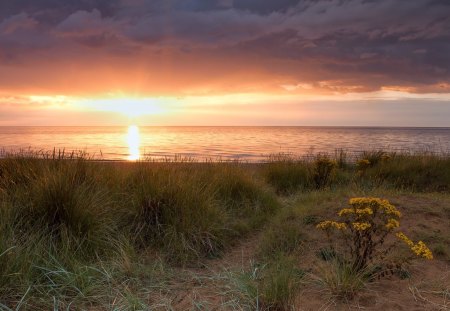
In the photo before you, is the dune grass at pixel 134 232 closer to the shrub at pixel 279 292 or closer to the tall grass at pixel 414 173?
the shrub at pixel 279 292

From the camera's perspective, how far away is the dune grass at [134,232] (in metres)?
3.71

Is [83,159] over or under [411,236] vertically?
over

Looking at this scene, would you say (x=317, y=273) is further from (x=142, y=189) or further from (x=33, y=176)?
(x=33, y=176)

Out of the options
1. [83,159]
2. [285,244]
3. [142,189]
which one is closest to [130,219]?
[142,189]

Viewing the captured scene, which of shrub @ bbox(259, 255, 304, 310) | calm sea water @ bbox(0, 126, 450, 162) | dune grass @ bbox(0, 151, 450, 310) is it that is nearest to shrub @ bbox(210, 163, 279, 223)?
dune grass @ bbox(0, 151, 450, 310)

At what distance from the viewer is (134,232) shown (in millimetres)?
5516

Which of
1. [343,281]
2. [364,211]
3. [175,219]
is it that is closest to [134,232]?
[175,219]

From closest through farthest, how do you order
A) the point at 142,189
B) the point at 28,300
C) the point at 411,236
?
the point at 28,300 < the point at 411,236 < the point at 142,189

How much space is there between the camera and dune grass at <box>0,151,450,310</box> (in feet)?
12.2

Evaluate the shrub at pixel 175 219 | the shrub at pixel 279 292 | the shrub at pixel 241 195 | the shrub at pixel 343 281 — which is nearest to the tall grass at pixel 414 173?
the shrub at pixel 241 195

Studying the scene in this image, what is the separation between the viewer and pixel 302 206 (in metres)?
7.01

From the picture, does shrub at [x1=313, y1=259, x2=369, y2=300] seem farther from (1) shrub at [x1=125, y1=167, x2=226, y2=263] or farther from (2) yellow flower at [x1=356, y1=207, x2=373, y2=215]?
(1) shrub at [x1=125, y1=167, x2=226, y2=263]

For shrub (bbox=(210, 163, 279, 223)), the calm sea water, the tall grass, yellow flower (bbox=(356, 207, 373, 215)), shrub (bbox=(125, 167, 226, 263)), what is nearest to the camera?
yellow flower (bbox=(356, 207, 373, 215))

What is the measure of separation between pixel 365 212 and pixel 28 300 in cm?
330
